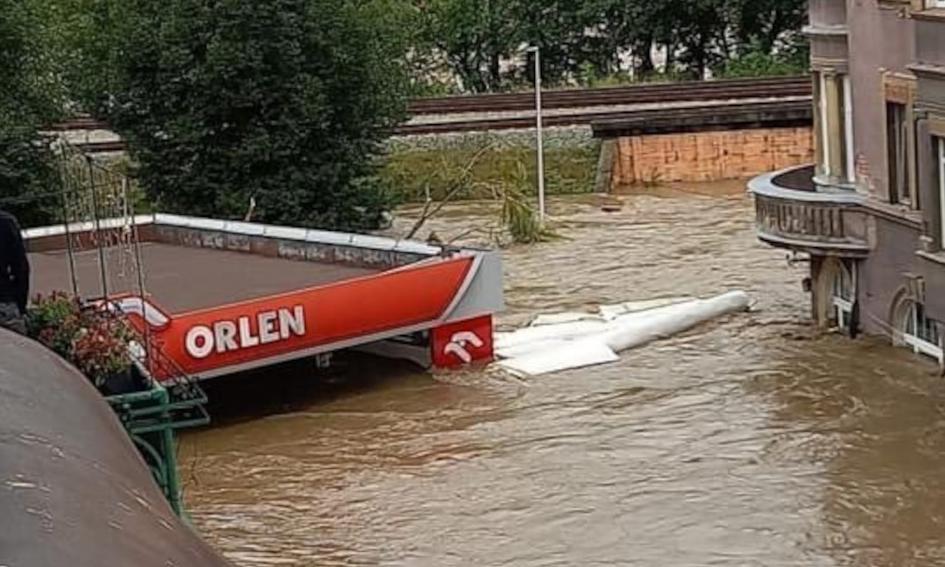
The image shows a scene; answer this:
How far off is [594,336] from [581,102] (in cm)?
2038

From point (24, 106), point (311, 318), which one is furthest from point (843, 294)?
point (24, 106)

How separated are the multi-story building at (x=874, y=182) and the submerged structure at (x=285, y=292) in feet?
13.3

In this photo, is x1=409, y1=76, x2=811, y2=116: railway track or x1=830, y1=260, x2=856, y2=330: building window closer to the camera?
x1=830, y1=260, x2=856, y2=330: building window

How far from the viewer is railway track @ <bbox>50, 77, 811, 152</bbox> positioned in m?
40.7

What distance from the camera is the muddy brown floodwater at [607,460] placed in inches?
622

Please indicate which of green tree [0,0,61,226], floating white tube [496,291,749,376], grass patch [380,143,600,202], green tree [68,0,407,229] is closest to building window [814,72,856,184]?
floating white tube [496,291,749,376]

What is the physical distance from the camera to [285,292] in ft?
→ 74.6

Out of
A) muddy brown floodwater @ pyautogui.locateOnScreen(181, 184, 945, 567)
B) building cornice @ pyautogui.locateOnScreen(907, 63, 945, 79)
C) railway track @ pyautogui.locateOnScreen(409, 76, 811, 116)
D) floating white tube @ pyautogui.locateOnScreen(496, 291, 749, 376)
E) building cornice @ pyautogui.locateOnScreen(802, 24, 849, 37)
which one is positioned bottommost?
muddy brown floodwater @ pyautogui.locateOnScreen(181, 184, 945, 567)

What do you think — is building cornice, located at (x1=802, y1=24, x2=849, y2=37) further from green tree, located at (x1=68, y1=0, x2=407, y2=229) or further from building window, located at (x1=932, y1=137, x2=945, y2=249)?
green tree, located at (x1=68, y1=0, x2=407, y2=229)

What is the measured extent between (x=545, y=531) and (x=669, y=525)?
1.04m

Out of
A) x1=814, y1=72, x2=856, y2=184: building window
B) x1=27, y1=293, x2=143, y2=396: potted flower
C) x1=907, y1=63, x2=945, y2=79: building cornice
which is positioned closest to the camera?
x1=27, y1=293, x2=143, y2=396: potted flower

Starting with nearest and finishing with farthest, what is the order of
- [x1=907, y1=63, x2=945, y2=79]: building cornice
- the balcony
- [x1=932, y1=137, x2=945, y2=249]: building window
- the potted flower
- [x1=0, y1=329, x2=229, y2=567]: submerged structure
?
1. [x1=0, y1=329, x2=229, y2=567]: submerged structure
2. the potted flower
3. [x1=907, y1=63, x2=945, y2=79]: building cornice
4. [x1=932, y1=137, x2=945, y2=249]: building window
5. the balcony

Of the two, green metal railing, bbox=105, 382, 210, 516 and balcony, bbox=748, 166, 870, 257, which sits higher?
green metal railing, bbox=105, 382, 210, 516

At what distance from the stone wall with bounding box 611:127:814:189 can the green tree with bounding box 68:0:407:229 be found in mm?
8348
